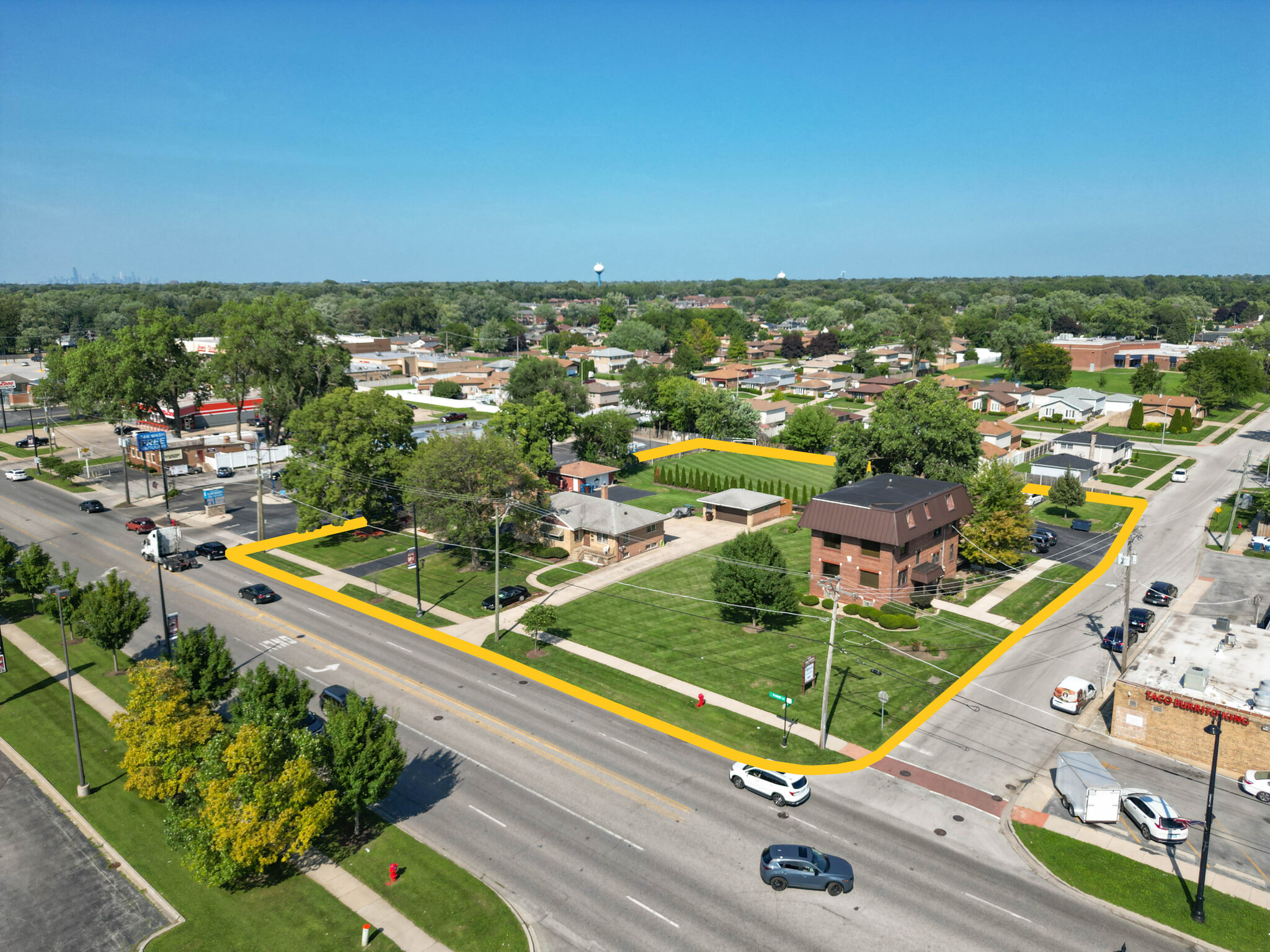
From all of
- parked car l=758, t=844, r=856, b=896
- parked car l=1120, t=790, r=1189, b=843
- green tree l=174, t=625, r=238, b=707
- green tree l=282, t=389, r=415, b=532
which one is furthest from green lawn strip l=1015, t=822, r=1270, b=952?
green tree l=282, t=389, r=415, b=532

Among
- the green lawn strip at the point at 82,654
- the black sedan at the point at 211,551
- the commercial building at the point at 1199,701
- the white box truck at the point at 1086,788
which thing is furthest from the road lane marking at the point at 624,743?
the black sedan at the point at 211,551

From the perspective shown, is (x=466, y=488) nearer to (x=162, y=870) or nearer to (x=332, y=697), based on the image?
(x=332, y=697)

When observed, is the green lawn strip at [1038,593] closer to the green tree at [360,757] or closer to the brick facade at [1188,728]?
the brick facade at [1188,728]

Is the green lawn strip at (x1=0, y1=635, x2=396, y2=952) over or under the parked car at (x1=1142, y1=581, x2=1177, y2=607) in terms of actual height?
under

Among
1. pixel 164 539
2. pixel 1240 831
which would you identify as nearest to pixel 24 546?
pixel 164 539

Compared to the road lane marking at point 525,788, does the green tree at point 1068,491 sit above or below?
above

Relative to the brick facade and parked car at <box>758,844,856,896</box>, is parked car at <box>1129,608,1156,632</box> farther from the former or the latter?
parked car at <box>758,844,856,896</box>
